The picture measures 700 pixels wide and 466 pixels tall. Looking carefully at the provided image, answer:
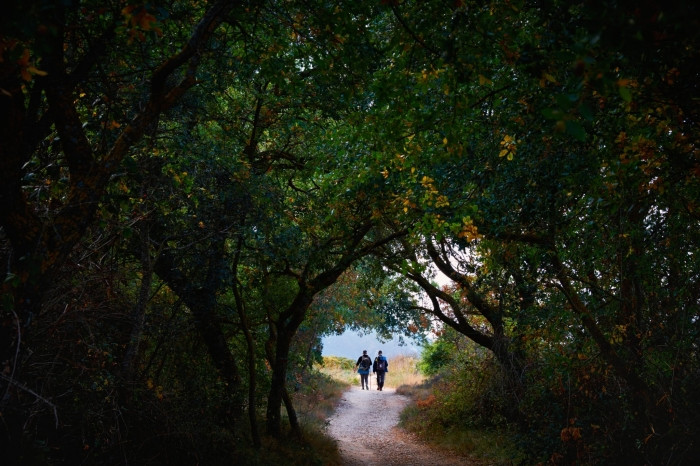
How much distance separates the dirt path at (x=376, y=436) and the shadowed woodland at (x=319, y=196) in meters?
2.25

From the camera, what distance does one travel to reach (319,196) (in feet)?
30.9

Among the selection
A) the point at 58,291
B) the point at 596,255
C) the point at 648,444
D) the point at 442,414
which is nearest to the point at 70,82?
the point at 58,291

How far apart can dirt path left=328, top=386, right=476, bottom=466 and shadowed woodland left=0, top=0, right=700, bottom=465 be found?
2.25 m

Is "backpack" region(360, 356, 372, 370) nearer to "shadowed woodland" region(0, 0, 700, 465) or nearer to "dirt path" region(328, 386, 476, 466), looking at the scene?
"dirt path" region(328, 386, 476, 466)

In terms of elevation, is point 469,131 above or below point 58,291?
above

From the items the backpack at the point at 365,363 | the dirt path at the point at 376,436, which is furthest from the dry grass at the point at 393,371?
the dirt path at the point at 376,436

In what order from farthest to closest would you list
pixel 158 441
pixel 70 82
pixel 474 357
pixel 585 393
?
pixel 474 357
pixel 585 393
pixel 158 441
pixel 70 82

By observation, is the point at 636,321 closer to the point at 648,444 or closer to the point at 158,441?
the point at 648,444

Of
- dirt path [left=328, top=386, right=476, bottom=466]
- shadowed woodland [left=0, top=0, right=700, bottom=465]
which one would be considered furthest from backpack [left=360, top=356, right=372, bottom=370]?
shadowed woodland [left=0, top=0, right=700, bottom=465]

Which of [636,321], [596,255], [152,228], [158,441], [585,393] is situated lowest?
[158,441]

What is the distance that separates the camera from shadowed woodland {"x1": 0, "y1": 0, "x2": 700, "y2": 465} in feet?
11.8

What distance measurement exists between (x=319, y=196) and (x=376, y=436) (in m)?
9.26

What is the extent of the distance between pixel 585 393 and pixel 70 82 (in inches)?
289

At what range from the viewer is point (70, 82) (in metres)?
3.74
